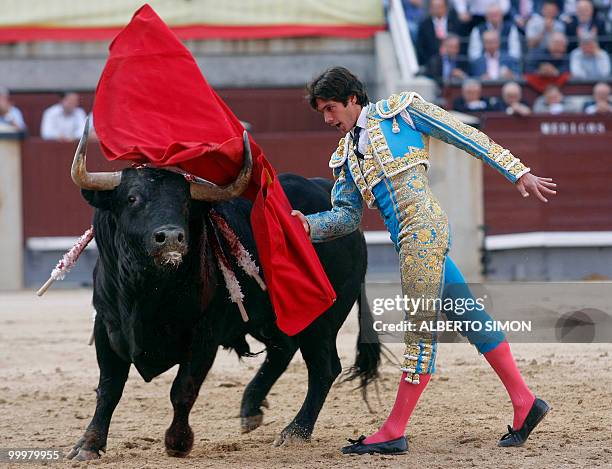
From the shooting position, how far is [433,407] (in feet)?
14.8

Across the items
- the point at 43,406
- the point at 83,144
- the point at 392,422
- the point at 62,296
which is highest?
the point at 83,144

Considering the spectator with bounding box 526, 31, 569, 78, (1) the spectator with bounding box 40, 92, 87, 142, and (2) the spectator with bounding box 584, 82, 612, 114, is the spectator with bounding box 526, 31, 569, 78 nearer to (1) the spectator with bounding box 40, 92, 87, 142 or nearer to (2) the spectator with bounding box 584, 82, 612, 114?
(2) the spectator with bounding box 584, 82, 612, 114

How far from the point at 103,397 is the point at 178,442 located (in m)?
0.29

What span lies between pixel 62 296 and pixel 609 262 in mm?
4239

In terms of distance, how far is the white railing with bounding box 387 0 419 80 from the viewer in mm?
10477

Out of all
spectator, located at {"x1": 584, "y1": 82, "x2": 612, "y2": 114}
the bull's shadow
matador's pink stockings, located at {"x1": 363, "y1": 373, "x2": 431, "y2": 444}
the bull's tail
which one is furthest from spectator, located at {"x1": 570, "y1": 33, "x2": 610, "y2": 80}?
matador's pink stockings, located at {"x1": 363, "y1": 373, "x2": 431, "y2": 444}

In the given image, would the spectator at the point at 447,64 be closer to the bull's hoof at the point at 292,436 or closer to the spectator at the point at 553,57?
the spectator at the point at 553,57

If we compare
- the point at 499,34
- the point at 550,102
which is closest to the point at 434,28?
the point at 499,34

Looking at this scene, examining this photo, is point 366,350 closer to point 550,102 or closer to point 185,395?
point 185,395

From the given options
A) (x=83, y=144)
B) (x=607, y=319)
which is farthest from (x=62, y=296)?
(x=83, y=144)

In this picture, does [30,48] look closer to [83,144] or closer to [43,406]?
[43,406]

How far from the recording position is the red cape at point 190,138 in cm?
364

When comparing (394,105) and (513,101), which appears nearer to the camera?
(394,105)

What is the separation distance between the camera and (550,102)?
998 cm
